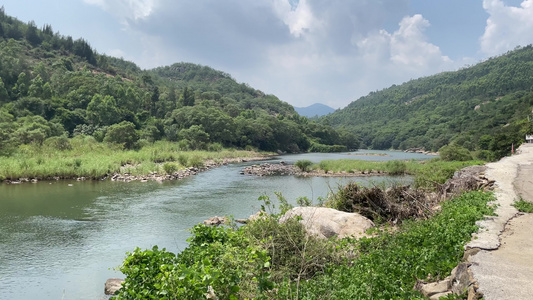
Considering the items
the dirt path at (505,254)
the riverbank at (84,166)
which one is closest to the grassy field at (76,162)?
the riverbank at (84,166)

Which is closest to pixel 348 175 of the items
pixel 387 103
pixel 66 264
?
pixel 66 264

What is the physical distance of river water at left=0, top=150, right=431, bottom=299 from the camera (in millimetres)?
9930

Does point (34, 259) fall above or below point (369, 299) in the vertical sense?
below

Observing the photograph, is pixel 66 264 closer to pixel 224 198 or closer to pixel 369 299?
pixel 369 299

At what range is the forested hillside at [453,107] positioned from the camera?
307 feet

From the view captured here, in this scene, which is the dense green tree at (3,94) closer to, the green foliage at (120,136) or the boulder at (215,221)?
the green foliage at (120,136)

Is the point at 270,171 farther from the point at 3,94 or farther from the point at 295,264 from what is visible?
the point at 3,94

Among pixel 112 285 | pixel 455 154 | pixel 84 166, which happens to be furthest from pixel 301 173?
pixel 112 285

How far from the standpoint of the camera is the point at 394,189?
12.9 metres

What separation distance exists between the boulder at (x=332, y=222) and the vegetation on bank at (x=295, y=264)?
1262 millimetres

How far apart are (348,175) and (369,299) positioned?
32580 millimetres

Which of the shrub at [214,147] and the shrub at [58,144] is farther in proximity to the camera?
the shrub at [214,147]

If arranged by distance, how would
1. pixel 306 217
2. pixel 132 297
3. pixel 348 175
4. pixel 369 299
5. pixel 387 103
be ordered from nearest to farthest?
pixel 369 299, pixel 132 297, pixel 306 217, pixel 348 175, pixel 387 103

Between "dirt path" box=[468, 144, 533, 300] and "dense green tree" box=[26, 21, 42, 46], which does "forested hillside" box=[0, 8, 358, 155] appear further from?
"dirt path" box=[468, 144, 533, 300]
